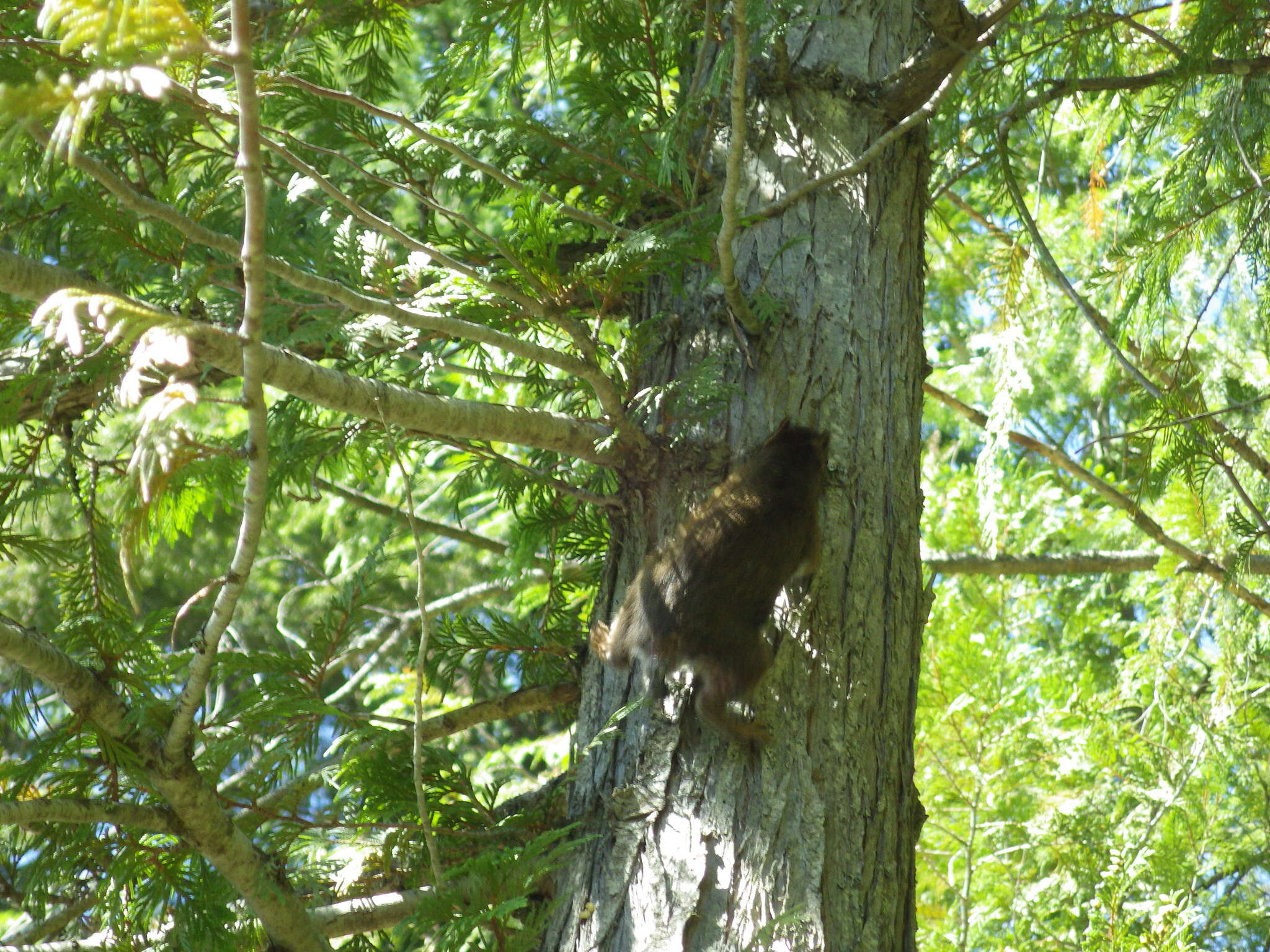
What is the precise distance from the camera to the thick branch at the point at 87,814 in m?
1.89

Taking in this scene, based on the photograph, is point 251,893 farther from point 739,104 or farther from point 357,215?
point 739,104

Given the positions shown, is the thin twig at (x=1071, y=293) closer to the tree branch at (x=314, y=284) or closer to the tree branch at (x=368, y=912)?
the tree branch at (x=314, y=284)

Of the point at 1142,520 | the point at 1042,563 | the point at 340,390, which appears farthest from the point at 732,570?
the point at 1042,563

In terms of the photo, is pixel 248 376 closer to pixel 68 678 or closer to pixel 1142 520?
pixel 68 678

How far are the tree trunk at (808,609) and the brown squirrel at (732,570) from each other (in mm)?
51

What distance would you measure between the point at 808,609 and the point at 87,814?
1546mm

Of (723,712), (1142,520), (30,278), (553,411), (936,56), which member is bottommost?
(723,712)

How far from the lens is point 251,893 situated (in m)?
2.13

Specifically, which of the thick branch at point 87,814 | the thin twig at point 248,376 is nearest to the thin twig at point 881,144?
the thin twig at point 248,376

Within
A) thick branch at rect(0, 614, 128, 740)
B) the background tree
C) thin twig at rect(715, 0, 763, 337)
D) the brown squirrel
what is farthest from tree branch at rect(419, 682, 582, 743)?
thin twig at rect(715, 0, 763, 337)

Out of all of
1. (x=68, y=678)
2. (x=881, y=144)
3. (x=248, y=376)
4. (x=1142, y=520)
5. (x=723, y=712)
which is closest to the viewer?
(x=248, y=376)

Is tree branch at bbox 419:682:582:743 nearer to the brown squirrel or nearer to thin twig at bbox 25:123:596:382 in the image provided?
the brown squirrel

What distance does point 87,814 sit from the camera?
79.6 inches

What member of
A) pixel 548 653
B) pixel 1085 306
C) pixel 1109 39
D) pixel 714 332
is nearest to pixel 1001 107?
pixel 1109 39
